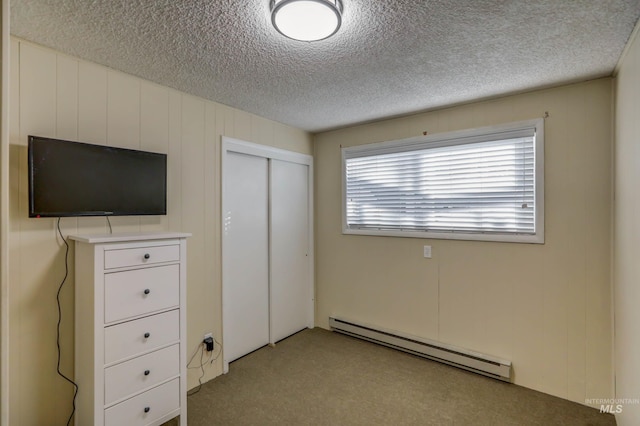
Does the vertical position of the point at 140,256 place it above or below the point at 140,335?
above

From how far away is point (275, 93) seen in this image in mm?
2656

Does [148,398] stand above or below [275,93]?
below

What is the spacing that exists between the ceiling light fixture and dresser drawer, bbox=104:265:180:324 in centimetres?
158

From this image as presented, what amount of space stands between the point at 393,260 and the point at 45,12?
3.17 meters

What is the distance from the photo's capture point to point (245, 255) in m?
3.26

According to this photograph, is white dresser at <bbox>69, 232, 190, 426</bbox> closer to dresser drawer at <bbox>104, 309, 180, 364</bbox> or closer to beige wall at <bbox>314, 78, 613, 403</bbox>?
dresser drawer at <bbox>104, 309, 180, 364</bbox>

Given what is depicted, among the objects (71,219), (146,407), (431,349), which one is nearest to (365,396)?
(431,349)

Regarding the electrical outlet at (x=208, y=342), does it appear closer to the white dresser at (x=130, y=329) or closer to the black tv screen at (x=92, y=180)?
the white dresser at (x=130, y=329)

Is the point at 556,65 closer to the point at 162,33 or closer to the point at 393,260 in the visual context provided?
the point at 393,260

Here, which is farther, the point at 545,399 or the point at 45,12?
the point at 545,399

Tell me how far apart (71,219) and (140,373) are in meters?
1.04

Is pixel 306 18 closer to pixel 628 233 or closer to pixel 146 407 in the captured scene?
pixel 628 233

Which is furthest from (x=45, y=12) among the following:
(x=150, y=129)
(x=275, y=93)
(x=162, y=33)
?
(x=275, y=93)

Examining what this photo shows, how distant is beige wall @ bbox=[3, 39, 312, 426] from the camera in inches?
71.7
